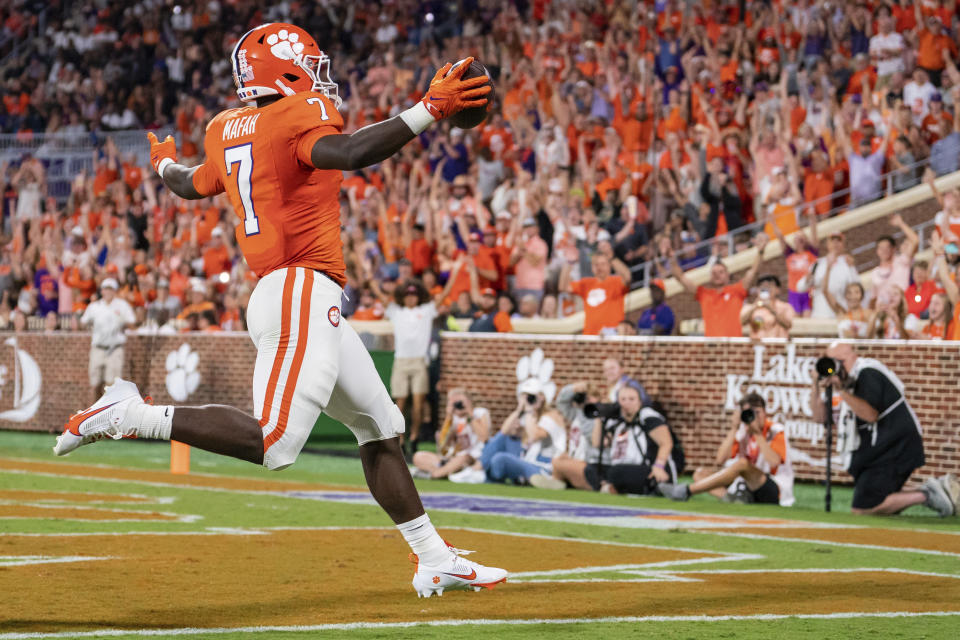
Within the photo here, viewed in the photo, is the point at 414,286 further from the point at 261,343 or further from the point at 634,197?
the point at 261,343

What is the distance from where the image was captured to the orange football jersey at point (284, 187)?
19.2 ft

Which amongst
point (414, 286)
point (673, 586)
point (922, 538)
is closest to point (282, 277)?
point (673, 586)

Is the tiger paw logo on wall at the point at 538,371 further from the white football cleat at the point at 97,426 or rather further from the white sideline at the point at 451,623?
the white football cleat at the point at 97,426

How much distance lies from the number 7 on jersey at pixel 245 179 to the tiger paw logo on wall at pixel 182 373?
1389cm

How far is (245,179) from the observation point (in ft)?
19.7

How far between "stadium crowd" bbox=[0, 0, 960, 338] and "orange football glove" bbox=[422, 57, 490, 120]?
28.0ft

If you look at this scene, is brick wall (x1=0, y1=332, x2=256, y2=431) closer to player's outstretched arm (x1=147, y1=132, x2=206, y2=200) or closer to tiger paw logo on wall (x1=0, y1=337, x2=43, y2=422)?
tiger paw logo on wall (x1=0, y1=337, x2=43, y2=422)

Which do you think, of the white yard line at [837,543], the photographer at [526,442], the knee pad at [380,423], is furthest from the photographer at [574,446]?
the knee pad at [380,423]

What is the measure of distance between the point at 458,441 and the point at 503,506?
3126 millimetres

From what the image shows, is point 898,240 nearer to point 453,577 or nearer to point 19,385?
point 453,577

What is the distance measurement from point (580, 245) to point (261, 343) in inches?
481

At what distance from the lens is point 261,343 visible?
19.2 feet

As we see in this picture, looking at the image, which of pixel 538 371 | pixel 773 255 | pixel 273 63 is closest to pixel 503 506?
pixel 538 371

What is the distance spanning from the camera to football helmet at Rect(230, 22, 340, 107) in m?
6.08
